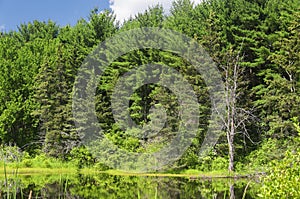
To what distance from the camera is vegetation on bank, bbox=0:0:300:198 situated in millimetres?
21250

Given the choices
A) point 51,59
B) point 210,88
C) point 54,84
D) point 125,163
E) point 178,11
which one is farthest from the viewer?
point 178,11

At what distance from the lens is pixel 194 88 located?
2280 cm

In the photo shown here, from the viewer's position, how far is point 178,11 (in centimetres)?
3306

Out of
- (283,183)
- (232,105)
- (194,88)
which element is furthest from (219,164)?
(283,183)

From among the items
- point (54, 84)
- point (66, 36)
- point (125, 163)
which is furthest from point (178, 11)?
point (125, 163)

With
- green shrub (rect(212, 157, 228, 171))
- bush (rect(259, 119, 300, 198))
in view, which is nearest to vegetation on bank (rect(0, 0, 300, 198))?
green shrub (rect(212, 157, 228, 171))

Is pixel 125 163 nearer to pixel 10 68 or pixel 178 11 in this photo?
pixel 10 68

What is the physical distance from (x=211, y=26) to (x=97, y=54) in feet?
28.7

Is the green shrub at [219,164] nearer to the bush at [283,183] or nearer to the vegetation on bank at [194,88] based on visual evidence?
the vegetation on bank at [194,88]

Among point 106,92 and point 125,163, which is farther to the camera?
point 106,92

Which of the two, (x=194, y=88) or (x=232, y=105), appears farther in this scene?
(x=194, y=88)

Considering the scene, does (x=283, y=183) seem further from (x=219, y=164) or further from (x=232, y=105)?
(x=219, y=164)

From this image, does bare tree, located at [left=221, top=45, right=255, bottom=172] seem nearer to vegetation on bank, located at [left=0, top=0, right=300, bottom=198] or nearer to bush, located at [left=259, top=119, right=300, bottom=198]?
vegetation on bank, located at [left=0, top=0, right=300, bottom=198]

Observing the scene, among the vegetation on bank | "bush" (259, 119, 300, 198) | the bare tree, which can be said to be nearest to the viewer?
"bush" (259, 119, 300, 198)
